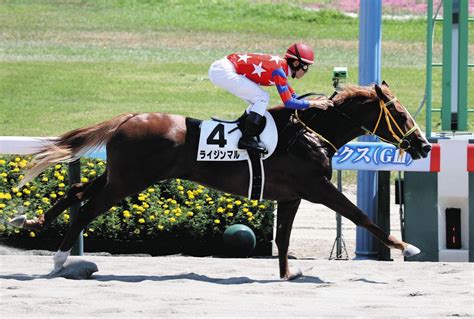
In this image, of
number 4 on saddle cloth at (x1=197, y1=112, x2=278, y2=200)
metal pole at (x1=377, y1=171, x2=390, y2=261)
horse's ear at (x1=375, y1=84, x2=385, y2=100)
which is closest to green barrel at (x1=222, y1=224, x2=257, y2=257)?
metal pole at (x1=377, y1=171, x2=390, y2=261)

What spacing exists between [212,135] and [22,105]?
412 inches

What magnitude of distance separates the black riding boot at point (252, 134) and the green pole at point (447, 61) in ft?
8.36

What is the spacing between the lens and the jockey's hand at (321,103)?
888cm

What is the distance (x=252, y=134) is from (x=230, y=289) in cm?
115

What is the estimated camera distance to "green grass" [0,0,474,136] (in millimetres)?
18828

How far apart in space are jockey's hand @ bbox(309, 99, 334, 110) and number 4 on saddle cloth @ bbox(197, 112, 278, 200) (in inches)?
13.5

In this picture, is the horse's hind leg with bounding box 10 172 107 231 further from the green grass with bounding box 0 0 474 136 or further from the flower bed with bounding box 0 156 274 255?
the green grass with bounding box 0 0 474 136

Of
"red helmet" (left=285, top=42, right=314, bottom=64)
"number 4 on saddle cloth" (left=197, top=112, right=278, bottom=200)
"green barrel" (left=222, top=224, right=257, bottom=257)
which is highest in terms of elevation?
"red helmet" (left=285, top=42, right=314, bottom=64)

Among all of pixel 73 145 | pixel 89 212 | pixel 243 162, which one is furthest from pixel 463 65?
pixel 89 212

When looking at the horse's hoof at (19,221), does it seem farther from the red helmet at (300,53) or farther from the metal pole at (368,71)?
the metal pole at (368,71)

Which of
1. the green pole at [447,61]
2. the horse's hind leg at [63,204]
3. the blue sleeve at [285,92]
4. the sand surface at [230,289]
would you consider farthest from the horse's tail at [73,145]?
the green pole at [447,61]

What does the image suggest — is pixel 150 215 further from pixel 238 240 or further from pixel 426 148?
pixel 426 148

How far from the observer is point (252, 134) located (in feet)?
28.6

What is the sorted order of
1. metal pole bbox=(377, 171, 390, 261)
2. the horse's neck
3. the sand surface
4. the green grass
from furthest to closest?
1. the green grass
2. metal pole bbox=(377, 171, 390, 261)
3. the horse's neck
4. the sand surface
